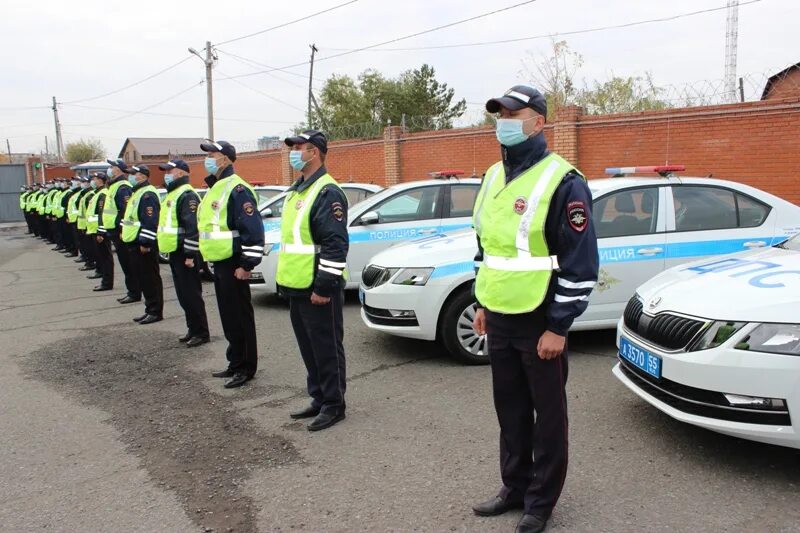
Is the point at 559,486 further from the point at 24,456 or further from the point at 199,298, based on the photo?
the point at 199,298

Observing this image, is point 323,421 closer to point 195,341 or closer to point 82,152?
point 195,341

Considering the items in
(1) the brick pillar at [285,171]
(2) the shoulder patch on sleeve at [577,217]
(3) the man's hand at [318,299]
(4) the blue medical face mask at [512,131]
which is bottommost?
(3) the man's hand at [318,299]

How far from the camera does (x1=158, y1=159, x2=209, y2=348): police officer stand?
6.61m

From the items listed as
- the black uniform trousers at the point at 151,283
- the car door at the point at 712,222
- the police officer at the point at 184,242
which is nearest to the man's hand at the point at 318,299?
the police officer at the point at 184,242

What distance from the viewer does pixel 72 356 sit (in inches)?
258

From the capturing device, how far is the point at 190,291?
671 centimetres

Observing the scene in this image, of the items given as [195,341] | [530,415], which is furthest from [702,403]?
[195,341]

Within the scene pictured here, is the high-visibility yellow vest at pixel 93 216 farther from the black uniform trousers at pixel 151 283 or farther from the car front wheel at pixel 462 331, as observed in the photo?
the car front wheel at pixel 462 331

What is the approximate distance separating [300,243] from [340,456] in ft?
4.62

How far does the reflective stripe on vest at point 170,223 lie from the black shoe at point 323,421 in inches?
124

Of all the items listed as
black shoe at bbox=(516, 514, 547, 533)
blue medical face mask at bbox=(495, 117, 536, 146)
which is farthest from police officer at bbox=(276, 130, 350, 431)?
black shoe at bbox=(516, 514, 547, 533)

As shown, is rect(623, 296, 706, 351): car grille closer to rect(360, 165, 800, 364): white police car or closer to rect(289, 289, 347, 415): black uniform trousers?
rect(360, 165, 800, 364): white police car

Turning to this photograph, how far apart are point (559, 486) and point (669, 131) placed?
32.6 ft

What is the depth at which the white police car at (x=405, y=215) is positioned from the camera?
324 inches
